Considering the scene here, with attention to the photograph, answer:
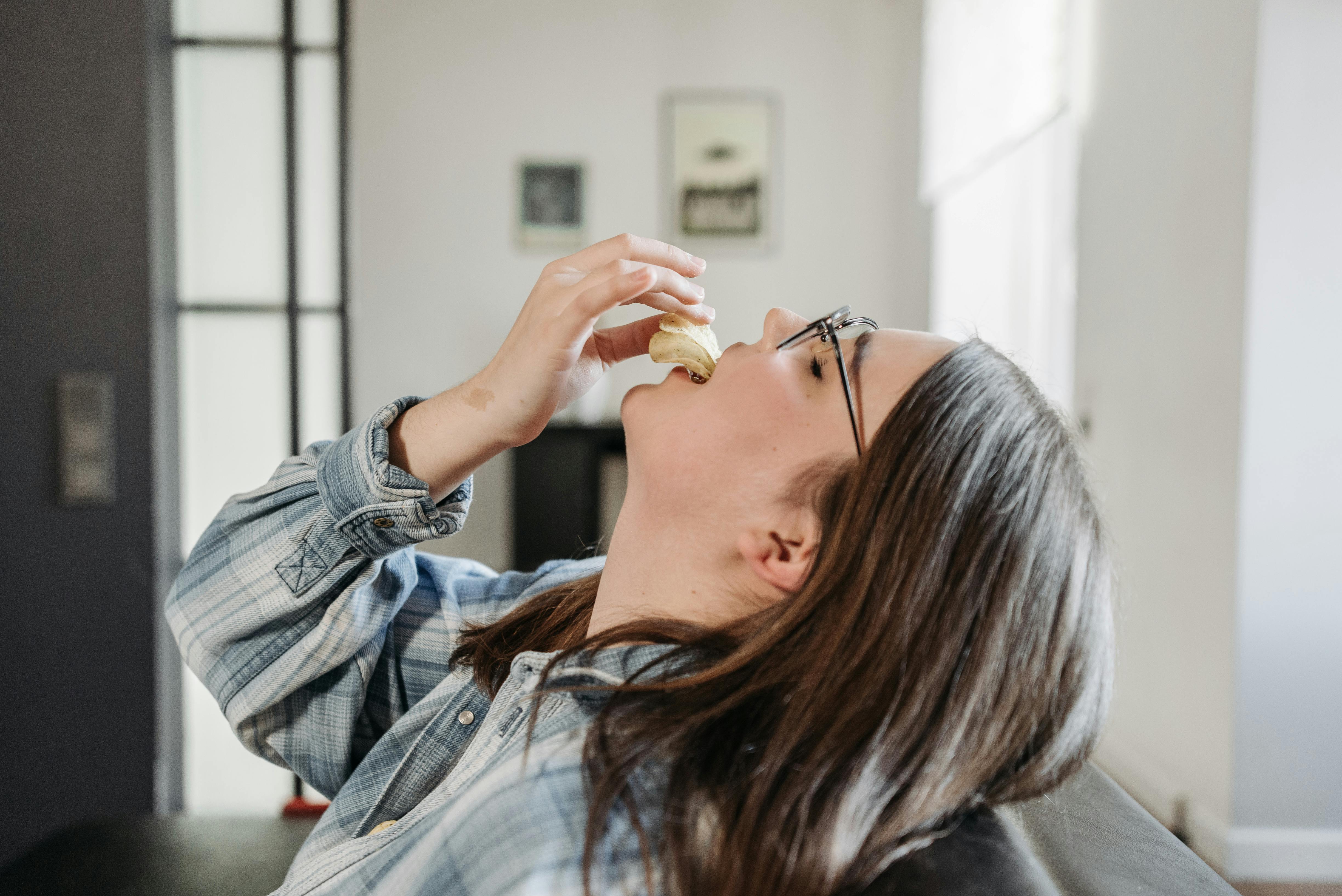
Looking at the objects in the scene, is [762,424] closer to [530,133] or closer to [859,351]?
[859,351]

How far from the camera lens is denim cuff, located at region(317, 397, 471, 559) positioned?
88cm

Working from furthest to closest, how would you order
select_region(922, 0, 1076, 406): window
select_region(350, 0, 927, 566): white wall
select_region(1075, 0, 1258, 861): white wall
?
select_region(350, 0, 927, 566): white wall, select_region(922, 0, 1076, 406): window, select_region(1075, 0, 1258, 861): white wall

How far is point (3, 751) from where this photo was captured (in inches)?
66.3

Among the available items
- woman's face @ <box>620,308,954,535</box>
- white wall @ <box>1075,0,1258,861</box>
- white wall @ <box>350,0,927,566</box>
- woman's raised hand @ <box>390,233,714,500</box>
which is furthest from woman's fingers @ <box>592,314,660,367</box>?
white wall @ <box>350,0,927,566</box>

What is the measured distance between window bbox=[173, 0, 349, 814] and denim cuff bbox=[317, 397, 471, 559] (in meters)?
1.16

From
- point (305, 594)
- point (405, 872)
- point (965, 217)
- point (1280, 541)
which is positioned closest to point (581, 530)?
point (965, 217)

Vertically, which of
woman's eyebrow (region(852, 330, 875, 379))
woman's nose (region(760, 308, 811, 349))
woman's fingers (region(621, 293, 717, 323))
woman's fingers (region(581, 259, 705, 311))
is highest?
woman's fingers (region(581, 259, 705, 311))

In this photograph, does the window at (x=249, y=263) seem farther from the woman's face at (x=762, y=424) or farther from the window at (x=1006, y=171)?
the window at (x=1006, y=171)

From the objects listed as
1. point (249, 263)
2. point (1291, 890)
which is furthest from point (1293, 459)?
point (249, 263)

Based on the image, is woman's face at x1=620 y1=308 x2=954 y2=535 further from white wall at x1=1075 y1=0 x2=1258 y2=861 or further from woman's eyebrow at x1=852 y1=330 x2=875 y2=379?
white wall at x1=1075 y1=0 x2=1258 y2=861

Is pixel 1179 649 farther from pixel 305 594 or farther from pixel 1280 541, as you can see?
pixel 305 594

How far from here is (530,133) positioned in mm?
4578

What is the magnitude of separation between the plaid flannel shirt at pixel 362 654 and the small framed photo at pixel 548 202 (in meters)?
3.73

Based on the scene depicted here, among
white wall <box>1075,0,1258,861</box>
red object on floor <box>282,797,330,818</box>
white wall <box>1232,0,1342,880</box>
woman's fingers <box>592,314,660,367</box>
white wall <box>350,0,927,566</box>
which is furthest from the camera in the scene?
white wall <box>350,0,927,566</box>
